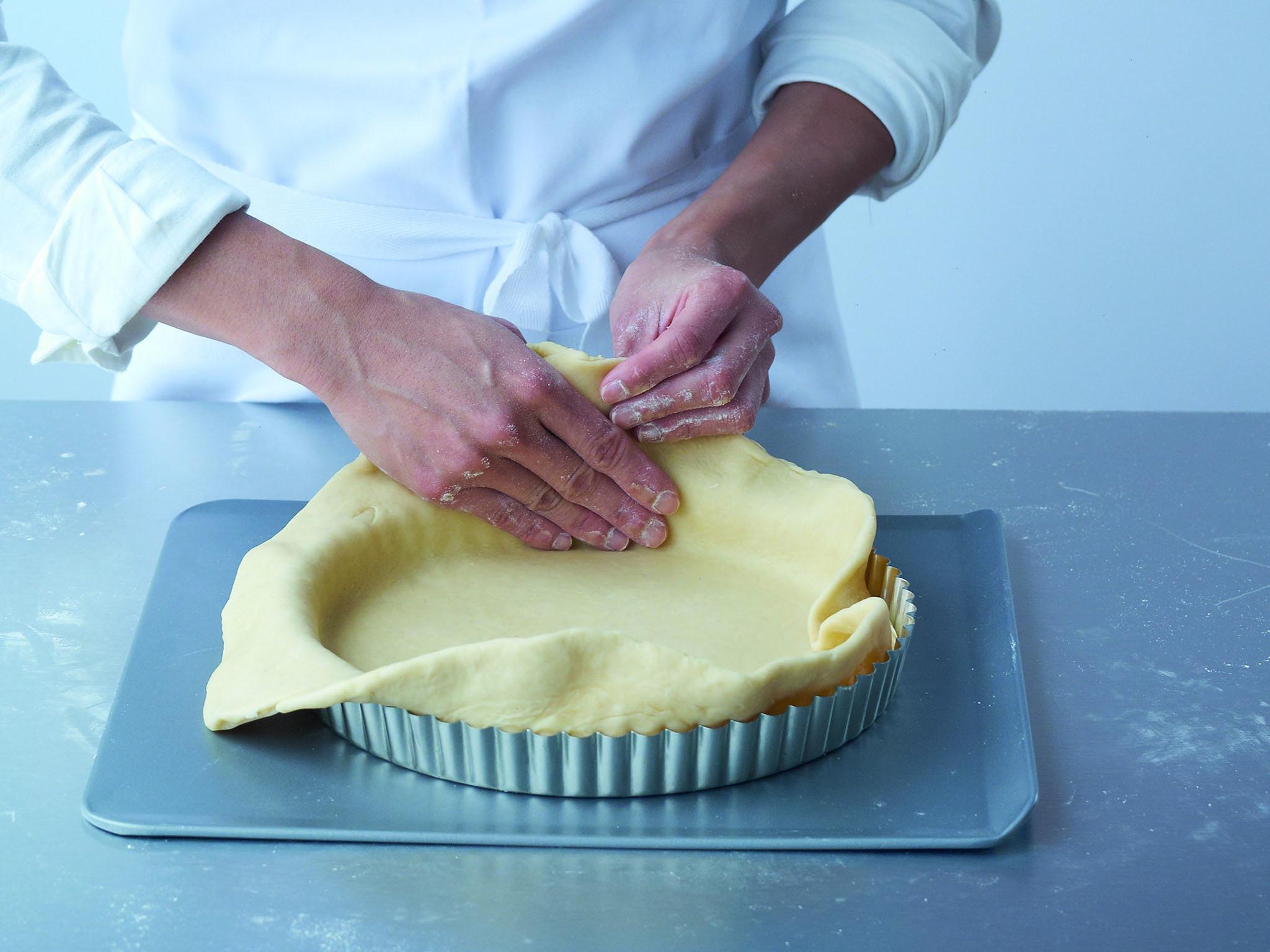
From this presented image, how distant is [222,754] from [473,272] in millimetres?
724

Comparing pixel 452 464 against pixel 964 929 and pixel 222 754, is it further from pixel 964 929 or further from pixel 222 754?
pixel 964 929

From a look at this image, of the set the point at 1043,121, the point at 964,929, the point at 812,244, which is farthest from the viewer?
the point at 1043,121

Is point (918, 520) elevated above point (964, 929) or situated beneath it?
situated beneath

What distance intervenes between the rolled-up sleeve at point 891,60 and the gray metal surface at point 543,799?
2.50 ft

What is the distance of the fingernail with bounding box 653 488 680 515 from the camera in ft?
4.24

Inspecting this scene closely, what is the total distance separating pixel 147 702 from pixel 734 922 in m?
0.53

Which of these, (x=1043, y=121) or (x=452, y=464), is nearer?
(x=452, y=464)

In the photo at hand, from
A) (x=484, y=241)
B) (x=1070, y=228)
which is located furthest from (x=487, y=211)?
(x=1070, y=228)

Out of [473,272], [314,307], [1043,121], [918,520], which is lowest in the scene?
[1043,121]

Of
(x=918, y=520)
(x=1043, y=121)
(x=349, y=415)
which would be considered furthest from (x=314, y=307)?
(x=1043, y=121)

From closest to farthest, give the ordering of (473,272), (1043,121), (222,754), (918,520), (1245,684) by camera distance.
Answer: (222,754), (1245,684), (918,520), (473,272), (1043,121)

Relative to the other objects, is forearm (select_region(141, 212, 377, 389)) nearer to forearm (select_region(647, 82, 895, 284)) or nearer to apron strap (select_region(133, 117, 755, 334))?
apron strap (select_region(133, 117, 755, 334))

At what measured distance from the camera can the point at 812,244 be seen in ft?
5.84

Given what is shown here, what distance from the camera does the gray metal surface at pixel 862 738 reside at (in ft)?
2.86
